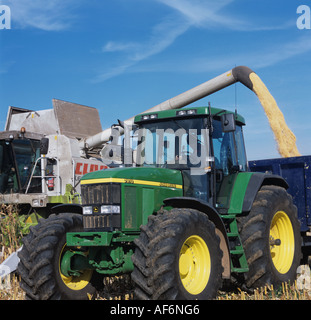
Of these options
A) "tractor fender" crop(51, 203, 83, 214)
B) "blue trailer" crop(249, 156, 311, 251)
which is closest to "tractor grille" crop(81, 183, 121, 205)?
"tractor fender" crop(51, 203, 83, 214)

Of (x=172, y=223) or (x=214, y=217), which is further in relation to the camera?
(x=214, y=217)

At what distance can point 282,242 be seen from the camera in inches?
283

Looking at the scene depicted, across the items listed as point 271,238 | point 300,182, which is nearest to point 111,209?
point 271,238

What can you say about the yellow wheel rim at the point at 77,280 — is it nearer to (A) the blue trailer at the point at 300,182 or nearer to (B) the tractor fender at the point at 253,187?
(B) the tractor fender at the point at 253,187

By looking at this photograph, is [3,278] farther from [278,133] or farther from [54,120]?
[54,120]

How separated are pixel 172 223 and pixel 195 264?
729 millimetres

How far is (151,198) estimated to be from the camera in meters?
5.79

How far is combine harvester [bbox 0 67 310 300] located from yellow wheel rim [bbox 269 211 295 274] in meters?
0.01

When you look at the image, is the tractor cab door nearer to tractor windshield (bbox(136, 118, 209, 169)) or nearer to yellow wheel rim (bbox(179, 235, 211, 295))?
tractor windshield (bbox(136, 118, 209, 169))

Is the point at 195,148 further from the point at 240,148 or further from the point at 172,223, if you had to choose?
the point at 172,223

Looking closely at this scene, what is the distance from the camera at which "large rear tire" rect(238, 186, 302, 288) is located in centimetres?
614

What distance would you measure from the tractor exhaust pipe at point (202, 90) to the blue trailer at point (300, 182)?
146 inches

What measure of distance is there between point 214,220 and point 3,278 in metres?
3.32
